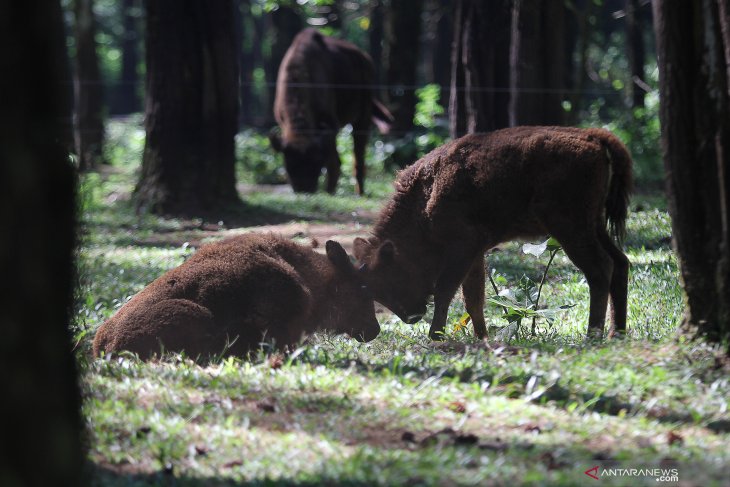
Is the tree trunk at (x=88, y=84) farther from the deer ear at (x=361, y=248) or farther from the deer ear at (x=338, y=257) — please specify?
the deer ear at (x=338, y=257)

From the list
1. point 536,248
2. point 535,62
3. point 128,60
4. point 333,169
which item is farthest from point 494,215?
point 128,60

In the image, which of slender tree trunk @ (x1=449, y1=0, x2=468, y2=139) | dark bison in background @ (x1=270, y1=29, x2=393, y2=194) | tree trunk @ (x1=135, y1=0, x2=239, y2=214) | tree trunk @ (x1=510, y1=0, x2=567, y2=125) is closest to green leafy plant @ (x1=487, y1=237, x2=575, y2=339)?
tree trunk @ (x1=510, y1=0, x2=567, y2=125)

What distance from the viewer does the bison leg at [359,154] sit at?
1841cm

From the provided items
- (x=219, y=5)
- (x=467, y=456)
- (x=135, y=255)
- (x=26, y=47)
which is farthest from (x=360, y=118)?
(x=26, y=47)

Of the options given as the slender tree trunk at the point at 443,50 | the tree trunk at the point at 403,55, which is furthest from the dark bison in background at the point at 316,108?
the slender tree trunk at the point at 443,50

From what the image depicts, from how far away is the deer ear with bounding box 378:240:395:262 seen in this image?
8875 mm

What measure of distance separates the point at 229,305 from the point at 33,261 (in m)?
5.11

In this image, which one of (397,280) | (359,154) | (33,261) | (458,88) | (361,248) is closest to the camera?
(33,261)

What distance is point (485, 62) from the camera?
46.4 ft

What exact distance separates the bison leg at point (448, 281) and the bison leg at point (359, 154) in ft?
32.3

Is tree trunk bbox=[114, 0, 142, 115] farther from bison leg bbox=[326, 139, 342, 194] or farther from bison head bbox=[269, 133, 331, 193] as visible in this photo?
bison head bbox=[269, 133, 331, 193]

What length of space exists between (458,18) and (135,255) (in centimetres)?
566

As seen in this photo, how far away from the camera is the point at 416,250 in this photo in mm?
9008

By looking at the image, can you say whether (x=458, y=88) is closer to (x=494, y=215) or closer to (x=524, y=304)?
(x=494, y=215)
